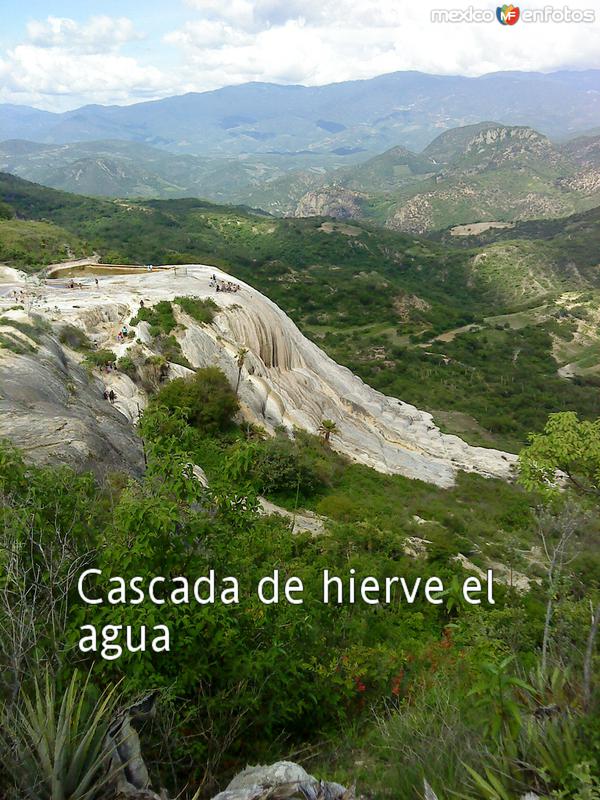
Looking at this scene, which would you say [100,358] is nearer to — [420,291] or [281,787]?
[281,787]

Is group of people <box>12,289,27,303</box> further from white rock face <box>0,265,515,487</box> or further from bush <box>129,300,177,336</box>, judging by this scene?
bush <box>129,300,177,336</box>

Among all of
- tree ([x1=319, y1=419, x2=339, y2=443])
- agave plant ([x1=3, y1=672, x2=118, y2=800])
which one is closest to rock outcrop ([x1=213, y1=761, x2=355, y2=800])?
agave plant ([x1=3, y1=672, x2=118, y2=800])

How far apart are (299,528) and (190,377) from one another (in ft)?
31.3

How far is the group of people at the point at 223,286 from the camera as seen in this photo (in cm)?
3609

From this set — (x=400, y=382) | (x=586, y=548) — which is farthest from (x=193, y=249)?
(x=586, y=548)

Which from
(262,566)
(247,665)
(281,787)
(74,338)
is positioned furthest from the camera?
(74,338)

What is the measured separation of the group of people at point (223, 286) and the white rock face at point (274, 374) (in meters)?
0.40

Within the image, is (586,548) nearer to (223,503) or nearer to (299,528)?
(299,528)

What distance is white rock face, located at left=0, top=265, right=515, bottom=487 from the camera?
27.5 meters

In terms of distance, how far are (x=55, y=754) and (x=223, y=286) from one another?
113 ft

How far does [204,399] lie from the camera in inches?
906

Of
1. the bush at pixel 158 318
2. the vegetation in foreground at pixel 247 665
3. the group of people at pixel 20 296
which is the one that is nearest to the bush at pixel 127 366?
the bush at pixel 158 318

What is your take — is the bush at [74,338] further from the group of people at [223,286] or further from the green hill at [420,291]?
the green hill at [420,291]

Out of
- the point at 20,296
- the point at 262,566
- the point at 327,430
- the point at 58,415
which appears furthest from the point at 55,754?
the point at 20,296
